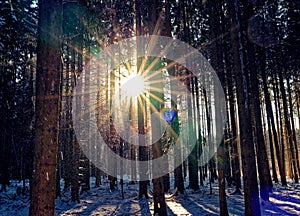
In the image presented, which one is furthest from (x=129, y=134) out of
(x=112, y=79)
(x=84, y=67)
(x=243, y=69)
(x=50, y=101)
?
(x=50, y=101)

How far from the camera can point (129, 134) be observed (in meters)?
25.0

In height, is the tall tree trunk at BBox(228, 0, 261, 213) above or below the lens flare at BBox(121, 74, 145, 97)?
below

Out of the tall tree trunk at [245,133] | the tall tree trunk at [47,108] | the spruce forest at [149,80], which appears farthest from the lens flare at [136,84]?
the tall tree trunk at [47,108]

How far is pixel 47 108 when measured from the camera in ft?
14.1

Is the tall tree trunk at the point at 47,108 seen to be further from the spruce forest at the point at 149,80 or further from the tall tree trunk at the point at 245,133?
the tall tree trunk at the point at 245,133

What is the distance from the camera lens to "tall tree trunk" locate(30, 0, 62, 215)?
160 inches

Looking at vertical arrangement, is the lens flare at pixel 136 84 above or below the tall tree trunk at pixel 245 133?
above

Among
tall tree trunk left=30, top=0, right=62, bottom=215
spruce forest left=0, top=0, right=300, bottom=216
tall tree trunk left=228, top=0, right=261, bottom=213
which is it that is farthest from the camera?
tall tree trunk left=228, top=0, right=261, bottom=213

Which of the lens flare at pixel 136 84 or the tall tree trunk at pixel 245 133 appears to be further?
the lens flare at pixel 136 84

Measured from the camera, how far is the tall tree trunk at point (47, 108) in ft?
13.4

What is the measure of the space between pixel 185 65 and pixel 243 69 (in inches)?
419

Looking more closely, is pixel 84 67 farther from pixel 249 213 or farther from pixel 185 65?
pixel 249 213

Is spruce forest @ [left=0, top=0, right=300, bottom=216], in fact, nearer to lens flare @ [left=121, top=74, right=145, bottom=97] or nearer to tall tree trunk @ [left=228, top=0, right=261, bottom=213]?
tall tree trunk @ [left=228, top=0, right=261, bottom=213]

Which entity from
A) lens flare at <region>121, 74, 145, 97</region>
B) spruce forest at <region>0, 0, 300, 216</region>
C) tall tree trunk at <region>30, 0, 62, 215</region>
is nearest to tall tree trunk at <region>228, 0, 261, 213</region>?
spruce forest at <region>0, 0, 300, 216</region>
